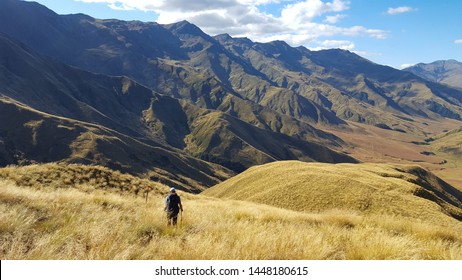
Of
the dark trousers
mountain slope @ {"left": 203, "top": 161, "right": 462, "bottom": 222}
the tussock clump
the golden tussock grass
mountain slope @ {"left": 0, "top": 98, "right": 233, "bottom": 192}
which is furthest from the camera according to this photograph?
mountain slope @ {"left": 0, "top": 98, "right": 233, "bottom": 192}

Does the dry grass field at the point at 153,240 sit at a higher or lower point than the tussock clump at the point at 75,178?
higher

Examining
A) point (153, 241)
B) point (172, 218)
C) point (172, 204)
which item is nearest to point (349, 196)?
point (172, 204)

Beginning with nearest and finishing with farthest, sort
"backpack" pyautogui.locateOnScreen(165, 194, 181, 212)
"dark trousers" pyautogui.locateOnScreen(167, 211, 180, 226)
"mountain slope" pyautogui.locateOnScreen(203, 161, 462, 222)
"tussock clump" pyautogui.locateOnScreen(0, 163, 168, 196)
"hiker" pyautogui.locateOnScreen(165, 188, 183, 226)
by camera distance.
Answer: "dark trousers" pyautogui.locateOnScreen(167, 211, 180, 226)
"hiker" pyautogui.locateOnScreen(165, 188, 183, 226)
"backpack" pyautogui.locateOnScreen(165, 194, 181, 212)
"tussock clump" pyautogui.locateOnScreen(0, 163, 168, 196)
"mountain slope" pyautogui.locateOnScreen(203, 161, 462, 222)

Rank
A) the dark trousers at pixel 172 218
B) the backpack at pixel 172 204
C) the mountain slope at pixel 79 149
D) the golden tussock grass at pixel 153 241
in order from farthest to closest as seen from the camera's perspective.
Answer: the mountain slope at pixel 79 149 → the backpack at pixel 172 204 → the dark trousers at pixel 172 218 → the golden tussock grass at pixel 153 241

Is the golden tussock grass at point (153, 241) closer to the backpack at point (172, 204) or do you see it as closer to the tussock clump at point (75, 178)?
the backpack at point (172, 204)

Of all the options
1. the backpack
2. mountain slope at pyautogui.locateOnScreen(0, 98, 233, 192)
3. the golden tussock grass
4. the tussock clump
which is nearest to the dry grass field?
the golden tussock grass

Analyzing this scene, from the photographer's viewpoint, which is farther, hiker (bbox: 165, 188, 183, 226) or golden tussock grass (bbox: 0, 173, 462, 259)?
hiker (bbox: 165, 188, 183, 226)

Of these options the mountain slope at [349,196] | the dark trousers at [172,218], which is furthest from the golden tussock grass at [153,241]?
the mountain slope at [349,196]

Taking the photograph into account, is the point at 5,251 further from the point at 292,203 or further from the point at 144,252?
the point at 292,203

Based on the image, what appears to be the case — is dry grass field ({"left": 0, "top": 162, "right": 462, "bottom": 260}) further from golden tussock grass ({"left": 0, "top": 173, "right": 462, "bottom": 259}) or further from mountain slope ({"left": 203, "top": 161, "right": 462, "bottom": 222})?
mountain slope ({"left": 203, "top": 161, "right": 462, "bottom": 222})

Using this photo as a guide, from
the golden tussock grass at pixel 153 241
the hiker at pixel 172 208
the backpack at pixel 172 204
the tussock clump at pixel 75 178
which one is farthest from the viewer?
the tussock clump at pixel 75 178

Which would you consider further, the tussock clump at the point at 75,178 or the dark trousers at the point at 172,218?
the tussock clump at the point at 75,178

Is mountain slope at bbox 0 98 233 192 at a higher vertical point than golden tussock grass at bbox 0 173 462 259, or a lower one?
lower

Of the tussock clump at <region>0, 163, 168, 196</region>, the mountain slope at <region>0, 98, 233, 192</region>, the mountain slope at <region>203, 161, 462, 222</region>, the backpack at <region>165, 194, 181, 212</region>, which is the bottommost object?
the mountain slope at <region>0, 98, 233, 192</region>
